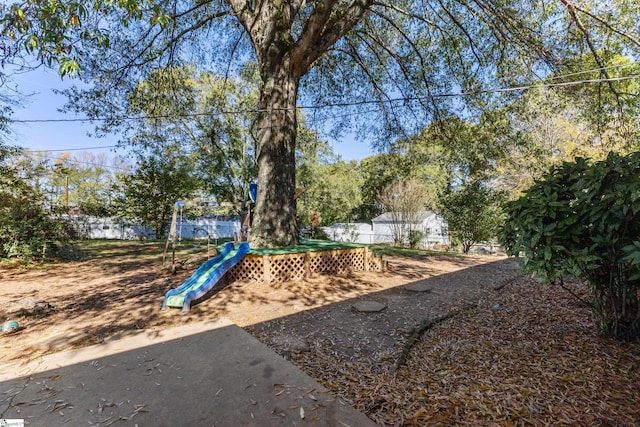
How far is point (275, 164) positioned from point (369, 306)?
12.9 feet

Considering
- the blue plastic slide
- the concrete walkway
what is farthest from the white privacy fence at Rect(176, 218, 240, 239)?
the concrete walkway

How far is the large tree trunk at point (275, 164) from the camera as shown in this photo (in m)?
6.73

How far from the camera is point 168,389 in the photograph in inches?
88.1

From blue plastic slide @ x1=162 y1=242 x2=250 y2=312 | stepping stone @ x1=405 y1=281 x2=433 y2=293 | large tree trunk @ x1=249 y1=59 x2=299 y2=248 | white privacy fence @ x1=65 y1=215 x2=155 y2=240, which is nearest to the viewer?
blue plastic slide @ x1=162 y1=242 x2=250 y2=312

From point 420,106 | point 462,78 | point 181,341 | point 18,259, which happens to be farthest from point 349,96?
point 18,259

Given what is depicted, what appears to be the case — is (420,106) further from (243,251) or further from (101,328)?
(101,328)

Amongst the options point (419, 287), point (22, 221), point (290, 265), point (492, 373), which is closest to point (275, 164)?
point (290, 265)

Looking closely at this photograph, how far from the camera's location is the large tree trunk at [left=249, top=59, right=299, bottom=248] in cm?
673

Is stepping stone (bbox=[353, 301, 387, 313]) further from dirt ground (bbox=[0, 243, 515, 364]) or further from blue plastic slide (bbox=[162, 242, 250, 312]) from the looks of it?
blue plastic slide (bbox=[162, 242, 250, 312])

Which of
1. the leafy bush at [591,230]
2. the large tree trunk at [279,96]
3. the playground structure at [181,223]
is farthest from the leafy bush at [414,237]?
the leafy bush at [591,230]

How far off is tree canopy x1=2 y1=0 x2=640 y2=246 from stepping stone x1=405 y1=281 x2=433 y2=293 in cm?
292

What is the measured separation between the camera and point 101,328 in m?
3.57

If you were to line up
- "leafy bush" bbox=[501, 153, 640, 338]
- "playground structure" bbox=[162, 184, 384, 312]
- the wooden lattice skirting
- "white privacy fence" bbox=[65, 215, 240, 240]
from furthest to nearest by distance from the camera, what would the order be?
"white privacy fence" bbox=[65, 215, 240, 240] → the wooden lattice skirting → "playground structure" bbox=[162, 184, 384, 312] → "leafy bush" bbox=[501, 153, 640, 338]

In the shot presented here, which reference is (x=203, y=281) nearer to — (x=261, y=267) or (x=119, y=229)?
(x=261, y=267)
